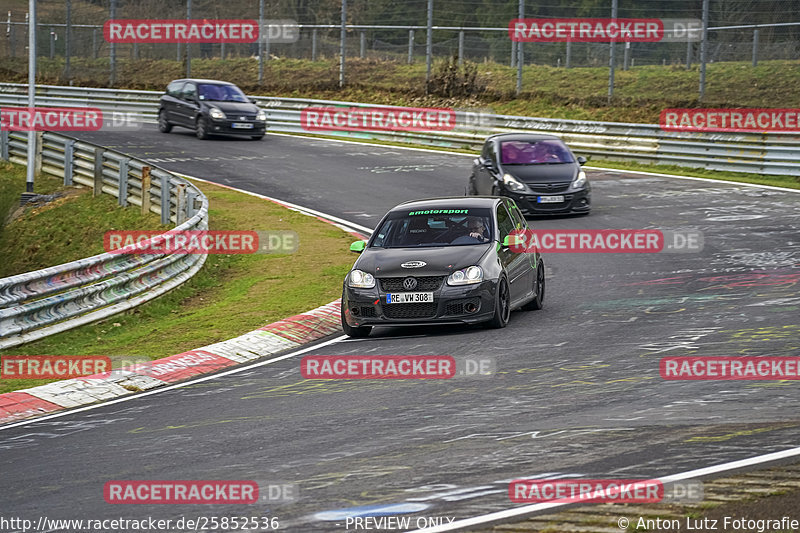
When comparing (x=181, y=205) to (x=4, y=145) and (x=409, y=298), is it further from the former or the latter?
(x=4, y=145)

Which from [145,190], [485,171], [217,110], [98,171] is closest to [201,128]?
[217,110]

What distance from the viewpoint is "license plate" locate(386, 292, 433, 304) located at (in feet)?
42.0

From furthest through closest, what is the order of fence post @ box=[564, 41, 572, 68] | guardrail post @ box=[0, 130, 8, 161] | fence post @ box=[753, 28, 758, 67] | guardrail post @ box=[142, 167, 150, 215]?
1. fence post @ box=[564, 41, 572, 68]
2. guardrail post @ box=[0, 130, 8, 161]
3. fence post @ box=[753, 28, 758, 67]
4. guardrail post @ box=[142, 167, 150, 215]

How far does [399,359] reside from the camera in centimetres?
1155

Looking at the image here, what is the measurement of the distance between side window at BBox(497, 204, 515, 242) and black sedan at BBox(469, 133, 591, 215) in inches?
279

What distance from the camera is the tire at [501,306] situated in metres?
13.0

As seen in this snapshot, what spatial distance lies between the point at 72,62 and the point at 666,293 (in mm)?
35342

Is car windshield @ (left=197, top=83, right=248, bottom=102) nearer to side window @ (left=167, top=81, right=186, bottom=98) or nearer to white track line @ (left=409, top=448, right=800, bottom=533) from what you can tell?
side window @ (left=167, top=81, right=186, bottom=98)

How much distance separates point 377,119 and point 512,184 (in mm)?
14423

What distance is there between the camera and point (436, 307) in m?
12.8

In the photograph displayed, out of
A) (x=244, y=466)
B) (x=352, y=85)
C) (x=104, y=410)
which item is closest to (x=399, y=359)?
(x=104, y=410)

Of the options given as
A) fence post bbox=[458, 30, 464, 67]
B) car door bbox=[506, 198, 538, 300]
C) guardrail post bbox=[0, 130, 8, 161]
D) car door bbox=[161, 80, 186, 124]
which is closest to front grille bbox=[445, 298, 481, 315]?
car door bbox=[506, 198, 538, 300]

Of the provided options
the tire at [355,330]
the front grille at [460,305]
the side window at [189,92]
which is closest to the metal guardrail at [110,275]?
the tire at [355,330]

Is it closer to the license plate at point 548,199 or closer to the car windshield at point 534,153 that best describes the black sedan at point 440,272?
the license plate at point 548,199
